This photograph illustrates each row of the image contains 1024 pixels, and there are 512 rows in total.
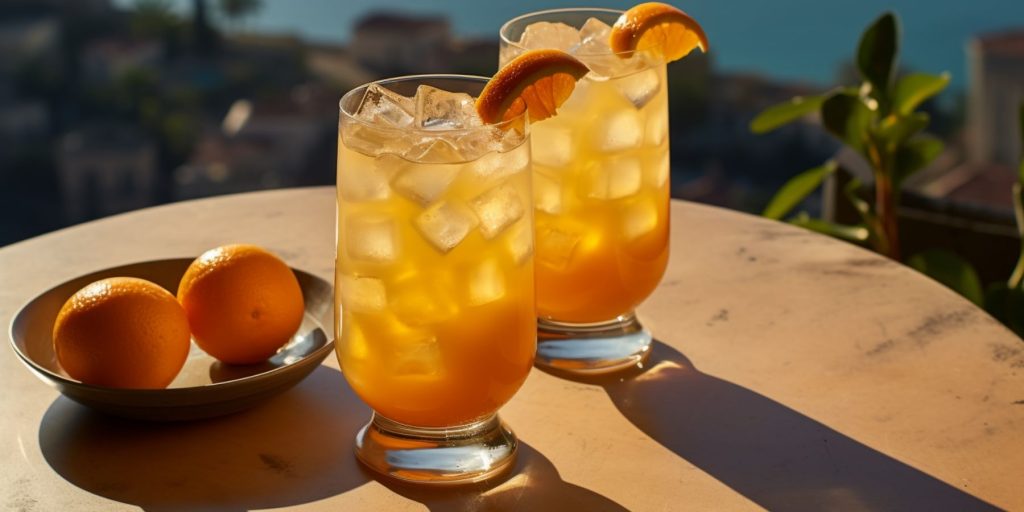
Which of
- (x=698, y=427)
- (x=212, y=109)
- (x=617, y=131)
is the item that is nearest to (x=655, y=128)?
(x=617, y=131)

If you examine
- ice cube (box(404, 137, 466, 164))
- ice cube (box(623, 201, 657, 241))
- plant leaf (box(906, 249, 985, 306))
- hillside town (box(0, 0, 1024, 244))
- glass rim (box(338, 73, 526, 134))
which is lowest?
hillside town (box(0, 0, 1024, 244))

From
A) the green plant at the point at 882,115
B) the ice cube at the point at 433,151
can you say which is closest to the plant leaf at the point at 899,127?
the green plant at the point at 882,115

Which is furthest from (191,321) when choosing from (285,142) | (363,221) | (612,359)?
(285,142)

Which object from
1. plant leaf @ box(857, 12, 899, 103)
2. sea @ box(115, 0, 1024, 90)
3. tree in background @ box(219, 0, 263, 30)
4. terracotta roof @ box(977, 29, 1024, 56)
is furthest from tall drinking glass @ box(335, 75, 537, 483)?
tree in background @ box(219, 0, 263, 30)

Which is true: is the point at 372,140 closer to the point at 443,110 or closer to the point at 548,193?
the point at 443,110

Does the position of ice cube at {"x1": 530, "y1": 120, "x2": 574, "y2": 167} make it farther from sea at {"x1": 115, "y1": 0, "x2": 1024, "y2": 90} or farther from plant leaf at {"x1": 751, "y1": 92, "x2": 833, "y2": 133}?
sea at {"x1": 115, "y1": 0, "x2": 1024, "y2": 90}
